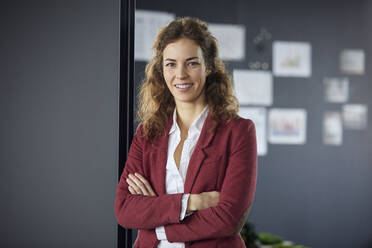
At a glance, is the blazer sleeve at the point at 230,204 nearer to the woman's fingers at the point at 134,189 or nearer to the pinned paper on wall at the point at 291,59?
the woman's fingers at the point at 134,189

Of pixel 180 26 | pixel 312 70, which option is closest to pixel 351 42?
pixel 312 70

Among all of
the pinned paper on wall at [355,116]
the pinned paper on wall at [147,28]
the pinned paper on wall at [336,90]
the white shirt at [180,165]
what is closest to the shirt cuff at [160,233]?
the white shirt at [180,165]

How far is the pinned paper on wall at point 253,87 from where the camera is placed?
3.50m

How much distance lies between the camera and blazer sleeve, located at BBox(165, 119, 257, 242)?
1233 millimetres

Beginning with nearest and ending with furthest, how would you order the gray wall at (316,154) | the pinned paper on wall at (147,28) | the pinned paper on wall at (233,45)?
the pinned paper on wall at (147,28)
the pinned paper on wall at (233,45)
the gray wall at (316,154)

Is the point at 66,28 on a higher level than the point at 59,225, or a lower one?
higher

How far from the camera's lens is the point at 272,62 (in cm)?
357

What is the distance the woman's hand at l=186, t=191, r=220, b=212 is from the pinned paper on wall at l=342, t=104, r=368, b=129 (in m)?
2.86

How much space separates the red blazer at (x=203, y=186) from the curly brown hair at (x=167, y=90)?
0.22ft

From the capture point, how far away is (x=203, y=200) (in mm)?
1276

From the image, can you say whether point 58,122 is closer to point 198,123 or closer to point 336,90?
point 198,123

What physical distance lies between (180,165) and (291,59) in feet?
8.47

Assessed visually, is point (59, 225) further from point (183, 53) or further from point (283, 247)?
point (283, 247)

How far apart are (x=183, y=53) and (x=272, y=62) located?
94.1 inches
